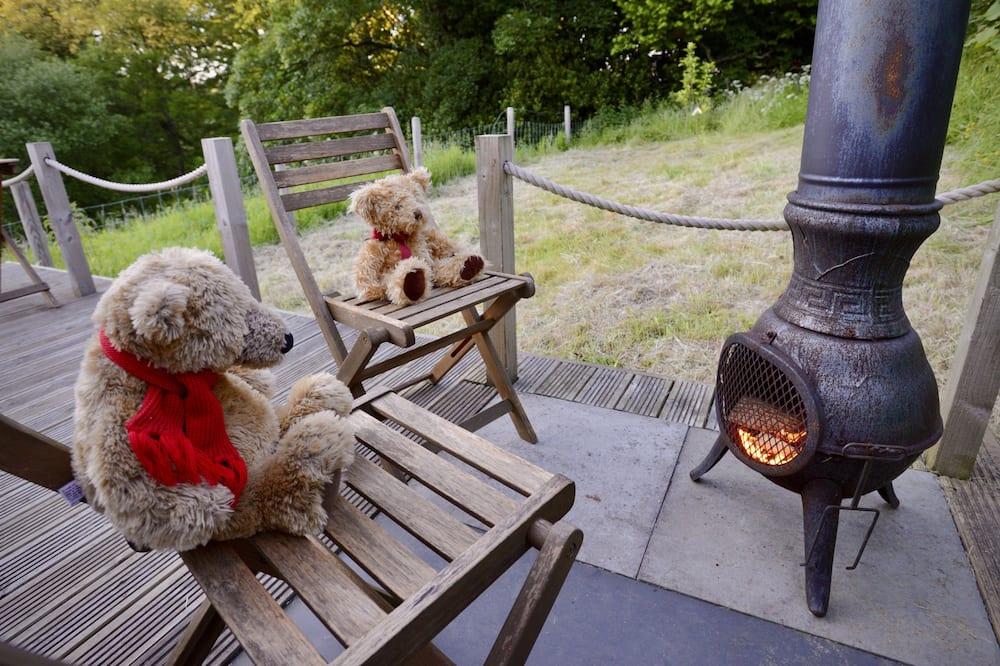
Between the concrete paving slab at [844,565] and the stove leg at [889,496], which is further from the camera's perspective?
the stove leg at [889,496]

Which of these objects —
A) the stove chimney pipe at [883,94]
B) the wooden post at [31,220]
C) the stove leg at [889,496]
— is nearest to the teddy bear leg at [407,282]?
the stove chimney pipe at [883,94]

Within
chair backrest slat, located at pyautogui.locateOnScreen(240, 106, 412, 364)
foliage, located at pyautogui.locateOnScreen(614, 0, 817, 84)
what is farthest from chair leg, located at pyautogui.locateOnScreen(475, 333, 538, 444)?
foliage, located at pyautogui.locateOnScreen(614, 0, 817, 84)

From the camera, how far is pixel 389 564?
1040 millimetres

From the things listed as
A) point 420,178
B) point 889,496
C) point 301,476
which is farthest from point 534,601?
point 420,178

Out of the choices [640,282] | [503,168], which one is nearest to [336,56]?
[640,282]

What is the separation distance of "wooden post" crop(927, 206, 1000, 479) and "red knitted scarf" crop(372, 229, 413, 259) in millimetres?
1829

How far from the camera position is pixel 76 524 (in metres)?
1.89

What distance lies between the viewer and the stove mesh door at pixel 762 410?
1.42 meters

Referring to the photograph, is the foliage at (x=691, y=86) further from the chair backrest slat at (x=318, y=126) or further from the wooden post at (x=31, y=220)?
the wooden post at (x=31, y=220)

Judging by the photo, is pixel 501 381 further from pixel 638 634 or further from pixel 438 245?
pixel 638 634

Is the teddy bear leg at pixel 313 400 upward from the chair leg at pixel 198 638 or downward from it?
upward

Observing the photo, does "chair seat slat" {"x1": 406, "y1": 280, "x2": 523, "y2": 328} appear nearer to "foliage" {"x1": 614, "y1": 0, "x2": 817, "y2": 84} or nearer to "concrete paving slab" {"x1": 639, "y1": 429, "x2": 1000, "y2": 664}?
"concrete paving slab" {"x1": 639, "y1": 429, "x2": 1000, "y2": 664}

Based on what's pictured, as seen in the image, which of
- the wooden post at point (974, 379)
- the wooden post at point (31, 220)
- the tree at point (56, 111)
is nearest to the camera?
the wooden post at point (974, 379)

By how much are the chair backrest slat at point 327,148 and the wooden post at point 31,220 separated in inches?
120
